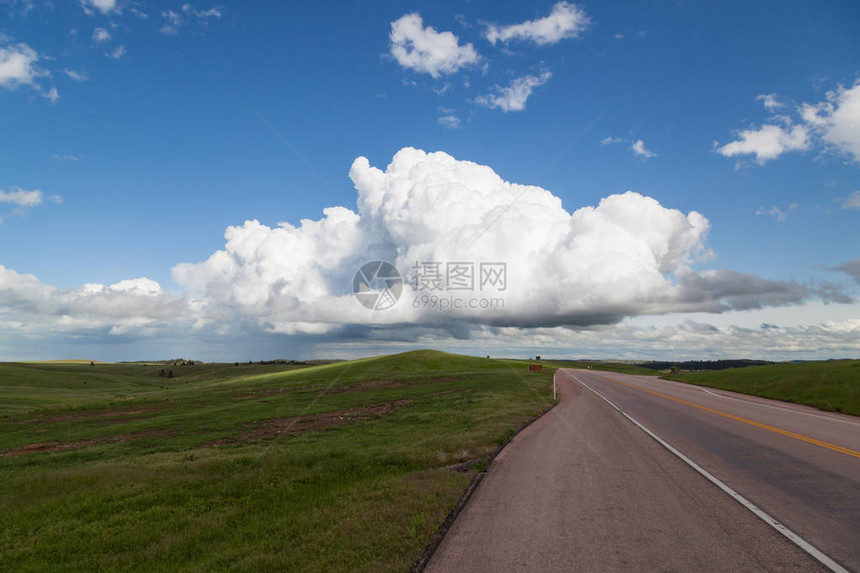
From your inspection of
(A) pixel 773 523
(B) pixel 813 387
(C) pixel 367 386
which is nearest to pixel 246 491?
(A) pixel 773 523

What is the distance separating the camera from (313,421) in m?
27.0

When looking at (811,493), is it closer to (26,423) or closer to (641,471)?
(641,471)

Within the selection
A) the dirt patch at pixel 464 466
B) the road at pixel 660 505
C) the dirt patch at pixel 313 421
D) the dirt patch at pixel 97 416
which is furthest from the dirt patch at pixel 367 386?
the dirt patch at pixel 464 466

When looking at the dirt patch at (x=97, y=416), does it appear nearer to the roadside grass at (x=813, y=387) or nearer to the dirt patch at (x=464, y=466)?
the dirt patch at (x=464, y=466)

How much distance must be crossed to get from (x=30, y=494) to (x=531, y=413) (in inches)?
833

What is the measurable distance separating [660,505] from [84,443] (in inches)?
1130

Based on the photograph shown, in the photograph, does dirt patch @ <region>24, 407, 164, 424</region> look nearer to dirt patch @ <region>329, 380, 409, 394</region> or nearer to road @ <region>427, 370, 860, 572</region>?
dirt patch @ <region>329, 380, 409, 394</region>

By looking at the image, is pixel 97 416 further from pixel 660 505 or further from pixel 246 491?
pixel 660 505

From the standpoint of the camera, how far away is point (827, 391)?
96.1 feet

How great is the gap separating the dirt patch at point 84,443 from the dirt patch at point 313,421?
525cm

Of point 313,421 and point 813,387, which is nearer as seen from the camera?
point 313,421

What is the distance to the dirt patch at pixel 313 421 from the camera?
23692 mm

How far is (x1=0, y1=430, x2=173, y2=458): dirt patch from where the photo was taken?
2230 cm

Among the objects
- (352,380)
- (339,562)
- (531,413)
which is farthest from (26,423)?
(339,562)
